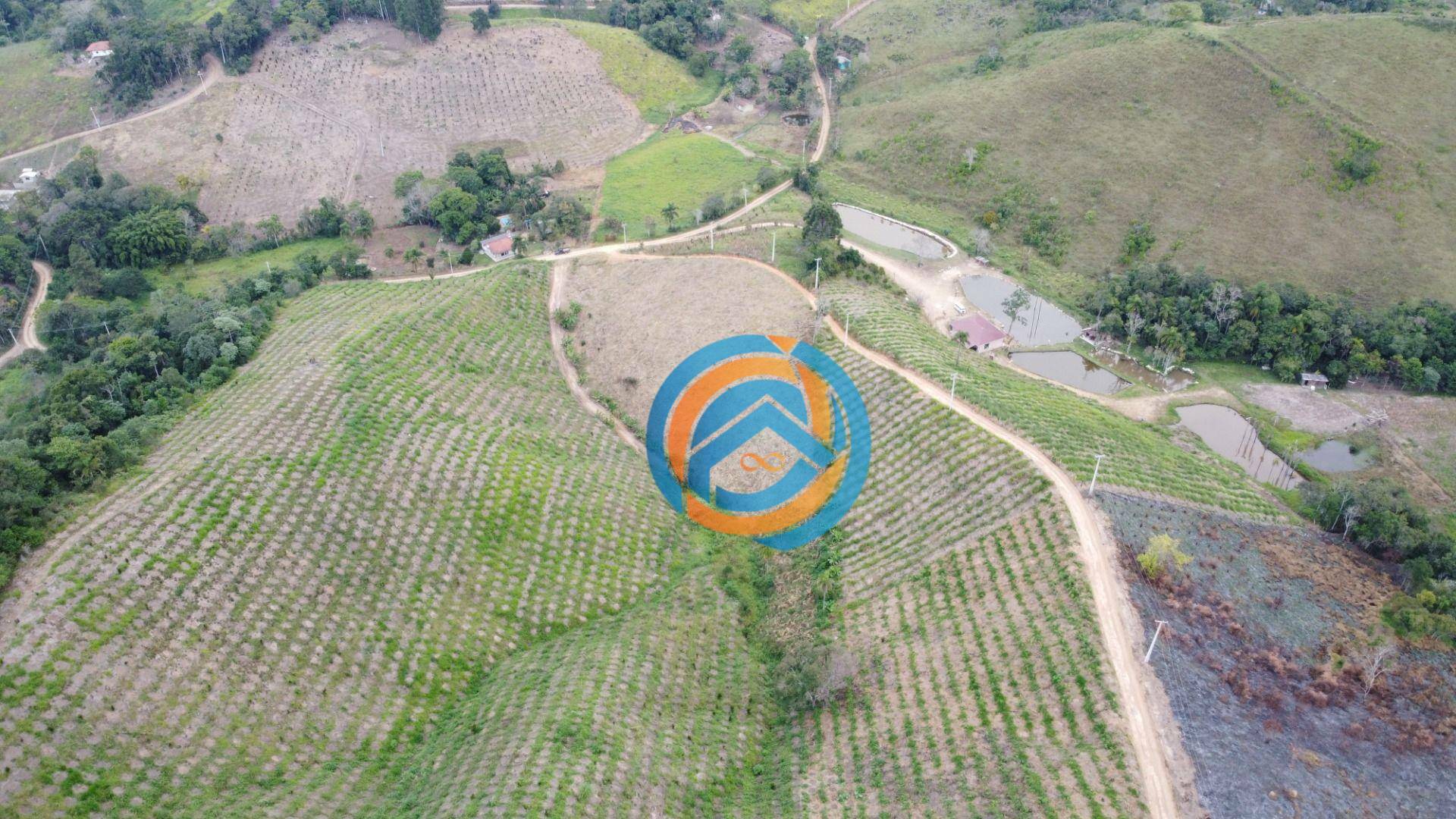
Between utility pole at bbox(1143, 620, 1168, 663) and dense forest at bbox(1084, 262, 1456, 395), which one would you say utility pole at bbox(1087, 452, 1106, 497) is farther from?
dense forest at bbox(1084, 262, 1456, 395)

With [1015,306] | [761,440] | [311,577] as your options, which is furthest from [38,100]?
[1015,306]

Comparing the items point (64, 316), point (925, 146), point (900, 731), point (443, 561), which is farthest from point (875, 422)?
point (64, 316)

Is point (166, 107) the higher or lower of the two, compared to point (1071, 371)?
higher

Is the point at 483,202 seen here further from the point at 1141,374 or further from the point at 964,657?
the point at 964,657

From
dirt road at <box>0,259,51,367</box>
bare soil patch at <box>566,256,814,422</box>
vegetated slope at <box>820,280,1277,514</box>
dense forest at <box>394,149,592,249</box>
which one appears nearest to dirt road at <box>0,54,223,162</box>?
dirt road at <box>0,259,51,367</box>

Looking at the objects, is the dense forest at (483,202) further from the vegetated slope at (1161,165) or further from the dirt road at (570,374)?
the vegetated slope at (1161,165)

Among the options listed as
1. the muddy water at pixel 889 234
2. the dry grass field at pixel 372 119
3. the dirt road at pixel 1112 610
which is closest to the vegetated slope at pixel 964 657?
the dirt road at pixel 1112 610

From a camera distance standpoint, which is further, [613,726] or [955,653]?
[955,653]
